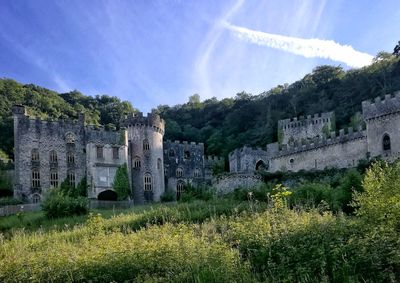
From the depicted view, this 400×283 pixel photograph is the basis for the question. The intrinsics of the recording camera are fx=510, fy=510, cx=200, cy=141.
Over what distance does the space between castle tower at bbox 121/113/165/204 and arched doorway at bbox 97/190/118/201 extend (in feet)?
6.70

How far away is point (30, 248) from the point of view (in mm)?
14438

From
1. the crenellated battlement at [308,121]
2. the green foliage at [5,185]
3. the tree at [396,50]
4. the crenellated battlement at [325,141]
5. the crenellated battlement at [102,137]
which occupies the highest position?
the tree at [396,50]

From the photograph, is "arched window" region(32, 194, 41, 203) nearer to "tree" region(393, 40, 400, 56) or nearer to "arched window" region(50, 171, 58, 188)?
"arched window" region(50, 171, 58, 188)

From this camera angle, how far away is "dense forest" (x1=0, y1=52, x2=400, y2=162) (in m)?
60.4

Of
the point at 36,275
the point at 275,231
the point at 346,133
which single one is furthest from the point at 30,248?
the point at 346,133

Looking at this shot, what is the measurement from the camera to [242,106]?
74.3m

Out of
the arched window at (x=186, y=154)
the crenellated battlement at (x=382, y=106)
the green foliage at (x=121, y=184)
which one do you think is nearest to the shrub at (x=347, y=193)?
the crenellated battlement at (x=382, y=106)

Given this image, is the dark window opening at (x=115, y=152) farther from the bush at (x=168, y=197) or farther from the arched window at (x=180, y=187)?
the arched window at (x=180, y=187)

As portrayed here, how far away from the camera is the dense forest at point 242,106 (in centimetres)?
6041

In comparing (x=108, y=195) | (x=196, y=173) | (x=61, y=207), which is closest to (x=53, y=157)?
(x=108, y=195)

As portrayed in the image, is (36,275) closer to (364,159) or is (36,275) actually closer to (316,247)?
(316,247)

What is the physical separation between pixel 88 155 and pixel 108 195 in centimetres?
386

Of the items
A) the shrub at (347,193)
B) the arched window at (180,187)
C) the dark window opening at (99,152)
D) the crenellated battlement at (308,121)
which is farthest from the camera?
the crenellated battlement at (308,121)

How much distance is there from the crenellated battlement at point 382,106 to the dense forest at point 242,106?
66.0 ft
